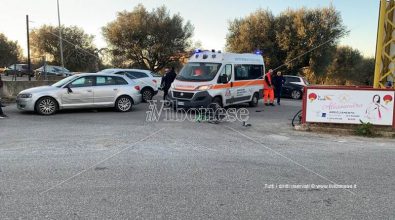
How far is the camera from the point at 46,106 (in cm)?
1258

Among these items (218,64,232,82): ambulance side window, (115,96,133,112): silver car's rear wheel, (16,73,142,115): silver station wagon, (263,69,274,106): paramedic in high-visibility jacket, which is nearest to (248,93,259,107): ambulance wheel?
(263,69,274,106): paramedic in high-visibility jacket

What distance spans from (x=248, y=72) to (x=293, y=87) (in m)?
8.70

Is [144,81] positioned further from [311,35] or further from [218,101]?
[311,35]

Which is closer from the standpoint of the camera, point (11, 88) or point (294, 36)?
point (11, 88)

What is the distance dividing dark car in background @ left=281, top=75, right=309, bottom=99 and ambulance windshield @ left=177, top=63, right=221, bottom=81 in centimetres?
1086

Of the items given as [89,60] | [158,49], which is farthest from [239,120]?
[89,60]

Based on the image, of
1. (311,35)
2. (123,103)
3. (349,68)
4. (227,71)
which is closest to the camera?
(123,103)

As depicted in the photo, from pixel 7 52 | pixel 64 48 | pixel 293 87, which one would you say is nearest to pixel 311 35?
pixel 293 87

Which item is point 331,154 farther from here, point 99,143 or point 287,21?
point 287,21

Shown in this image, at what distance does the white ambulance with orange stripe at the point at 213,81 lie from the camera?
13.2 meters

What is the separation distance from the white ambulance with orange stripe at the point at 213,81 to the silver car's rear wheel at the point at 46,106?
13.5ft

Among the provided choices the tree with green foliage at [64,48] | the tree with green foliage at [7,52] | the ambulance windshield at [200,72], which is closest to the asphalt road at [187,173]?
the ambulance windshield at [200,72]

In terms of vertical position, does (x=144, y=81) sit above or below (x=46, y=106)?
above

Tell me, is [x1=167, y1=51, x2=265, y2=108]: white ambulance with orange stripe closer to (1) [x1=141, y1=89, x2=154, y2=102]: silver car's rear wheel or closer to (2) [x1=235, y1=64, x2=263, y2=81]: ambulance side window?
(2) [x1=235, y1=64, x2=263, y2=81]: ambulance side window
